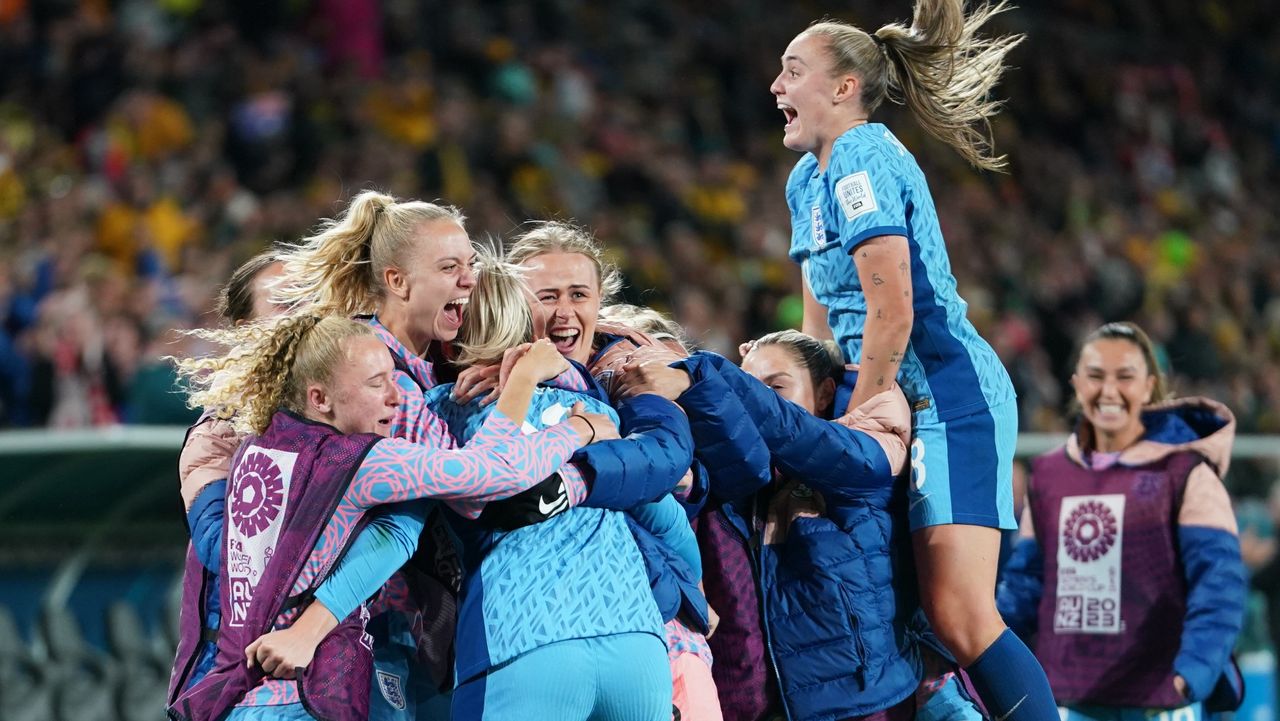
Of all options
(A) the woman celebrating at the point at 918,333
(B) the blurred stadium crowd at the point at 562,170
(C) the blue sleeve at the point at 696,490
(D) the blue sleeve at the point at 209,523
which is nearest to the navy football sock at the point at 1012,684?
(A) the woman celebrating at the point at 918,333

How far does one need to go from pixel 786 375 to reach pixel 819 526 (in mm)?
426

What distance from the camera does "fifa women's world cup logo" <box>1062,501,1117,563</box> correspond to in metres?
5.78

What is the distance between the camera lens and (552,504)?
3494mm

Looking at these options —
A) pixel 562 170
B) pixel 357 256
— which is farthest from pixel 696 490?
pixel 562 170

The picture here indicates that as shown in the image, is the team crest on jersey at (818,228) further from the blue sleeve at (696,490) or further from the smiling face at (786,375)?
the blue sleeve at (696,490)

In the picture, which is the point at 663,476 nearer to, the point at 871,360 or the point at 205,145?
the point at 871,360

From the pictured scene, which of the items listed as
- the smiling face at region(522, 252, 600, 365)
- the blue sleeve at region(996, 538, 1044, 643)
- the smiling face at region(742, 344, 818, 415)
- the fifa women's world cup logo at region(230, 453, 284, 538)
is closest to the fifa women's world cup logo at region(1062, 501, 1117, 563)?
the blue sleeve at region(996, 538, 1044, 643)

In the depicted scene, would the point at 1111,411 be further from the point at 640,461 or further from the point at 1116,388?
the point at 640,461

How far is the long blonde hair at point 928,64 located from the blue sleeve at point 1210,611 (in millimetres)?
1766

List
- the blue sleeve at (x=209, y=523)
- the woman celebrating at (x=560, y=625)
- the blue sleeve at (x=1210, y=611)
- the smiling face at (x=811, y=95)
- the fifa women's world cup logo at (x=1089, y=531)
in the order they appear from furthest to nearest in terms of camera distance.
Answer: the fifa women's world cup logo at (x=1089, y=531) < the blue sleeve at (x=1210, y=611) < the smiling face at (x=811, y=95) < the blue sleeve at (x=209, y=523) < the woman celebrating at (x=560, y=625)

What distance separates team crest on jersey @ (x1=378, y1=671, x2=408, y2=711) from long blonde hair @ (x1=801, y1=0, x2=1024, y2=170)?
2.00 meters

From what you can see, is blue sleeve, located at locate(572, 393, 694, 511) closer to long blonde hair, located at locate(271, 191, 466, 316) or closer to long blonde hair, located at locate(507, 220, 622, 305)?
long blonde hair, located at locate(507, 220, 622, 305)

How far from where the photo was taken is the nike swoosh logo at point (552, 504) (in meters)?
3.49

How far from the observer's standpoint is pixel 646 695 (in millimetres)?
3434
